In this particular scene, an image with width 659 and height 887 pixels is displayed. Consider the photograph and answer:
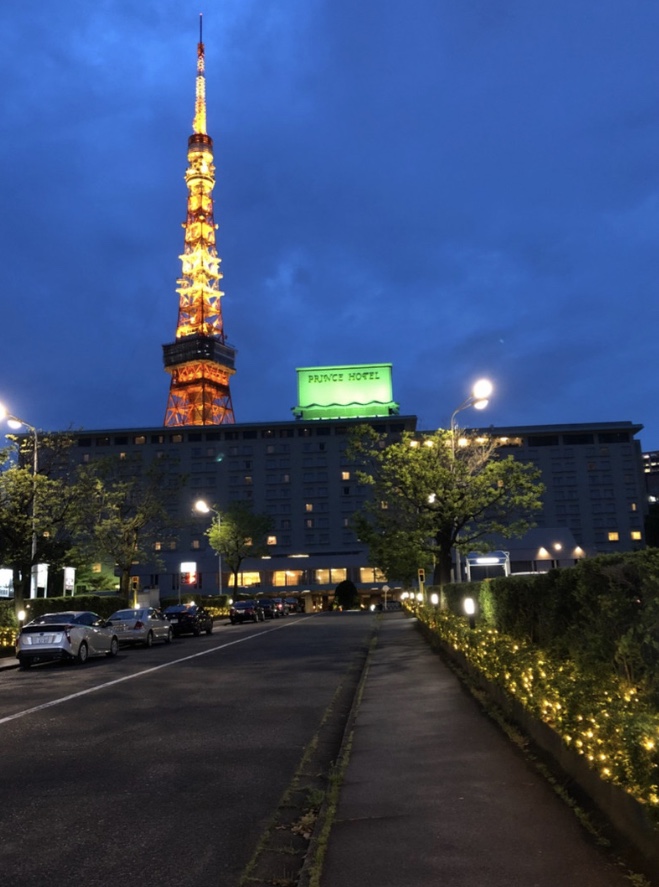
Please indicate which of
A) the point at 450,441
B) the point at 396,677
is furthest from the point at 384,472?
the point at 396,677

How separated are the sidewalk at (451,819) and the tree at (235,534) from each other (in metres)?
64.9

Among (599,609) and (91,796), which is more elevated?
(599,609)

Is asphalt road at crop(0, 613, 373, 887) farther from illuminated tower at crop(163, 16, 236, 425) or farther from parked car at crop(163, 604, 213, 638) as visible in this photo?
illuminated tower at crop(163, 16, 236, 425)

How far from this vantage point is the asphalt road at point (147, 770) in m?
5.58

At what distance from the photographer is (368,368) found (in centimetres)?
11462

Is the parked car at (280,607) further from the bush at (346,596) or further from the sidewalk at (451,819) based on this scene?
the sidewalk at (451,819)

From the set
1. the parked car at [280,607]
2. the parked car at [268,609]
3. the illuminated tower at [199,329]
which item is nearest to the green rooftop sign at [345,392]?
the illuminated tower at [199,329]

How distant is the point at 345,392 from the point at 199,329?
41533 mm

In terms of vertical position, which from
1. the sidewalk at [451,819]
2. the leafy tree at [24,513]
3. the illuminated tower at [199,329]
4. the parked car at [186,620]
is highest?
the illuminated tower at [199,329]

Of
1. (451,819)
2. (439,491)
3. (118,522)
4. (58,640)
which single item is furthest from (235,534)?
(451,819)

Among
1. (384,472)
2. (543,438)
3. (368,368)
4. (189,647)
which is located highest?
(368,368)

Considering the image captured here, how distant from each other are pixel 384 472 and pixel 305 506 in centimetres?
8592

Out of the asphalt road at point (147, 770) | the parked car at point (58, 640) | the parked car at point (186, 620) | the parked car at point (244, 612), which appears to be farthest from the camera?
the parked car at point (244, 612)

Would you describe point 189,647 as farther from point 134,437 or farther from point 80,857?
point 134,437
